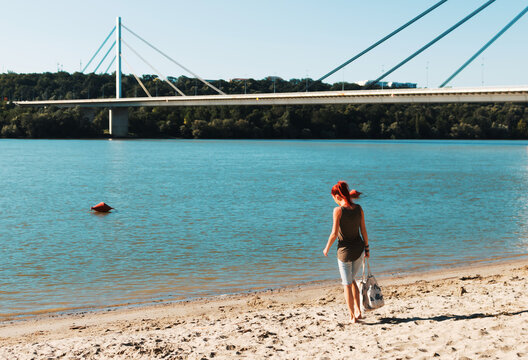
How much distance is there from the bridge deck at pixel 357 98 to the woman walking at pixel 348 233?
4823cm

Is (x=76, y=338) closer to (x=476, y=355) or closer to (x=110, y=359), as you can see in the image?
(x=110, y=359)

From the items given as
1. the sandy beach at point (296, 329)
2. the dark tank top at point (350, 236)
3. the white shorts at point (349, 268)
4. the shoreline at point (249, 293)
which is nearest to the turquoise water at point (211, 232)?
the shoreline at point (249, 293)

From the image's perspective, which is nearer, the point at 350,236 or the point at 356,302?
the point at 350,236

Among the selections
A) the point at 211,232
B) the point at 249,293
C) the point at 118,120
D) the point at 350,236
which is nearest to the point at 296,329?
the point at 350,236

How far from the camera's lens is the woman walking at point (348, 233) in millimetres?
5641

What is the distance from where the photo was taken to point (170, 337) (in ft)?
19.4

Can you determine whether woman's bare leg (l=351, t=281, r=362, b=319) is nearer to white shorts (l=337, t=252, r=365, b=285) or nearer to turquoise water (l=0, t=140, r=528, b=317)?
white shorts (l=337, t=252, r=365, b=285)

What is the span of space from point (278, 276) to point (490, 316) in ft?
13.1

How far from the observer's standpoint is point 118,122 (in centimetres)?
8444

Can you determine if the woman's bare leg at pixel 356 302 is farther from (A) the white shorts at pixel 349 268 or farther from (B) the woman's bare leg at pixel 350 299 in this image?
(A) the white shorts at pixel 349 268

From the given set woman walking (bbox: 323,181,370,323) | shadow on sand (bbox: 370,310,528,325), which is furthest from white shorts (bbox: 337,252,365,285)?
shadow on sand (bbox: 370,310,528,325)

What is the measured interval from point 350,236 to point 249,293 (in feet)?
9.89

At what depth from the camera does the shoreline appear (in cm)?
728

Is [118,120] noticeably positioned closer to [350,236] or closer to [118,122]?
[118,122]
